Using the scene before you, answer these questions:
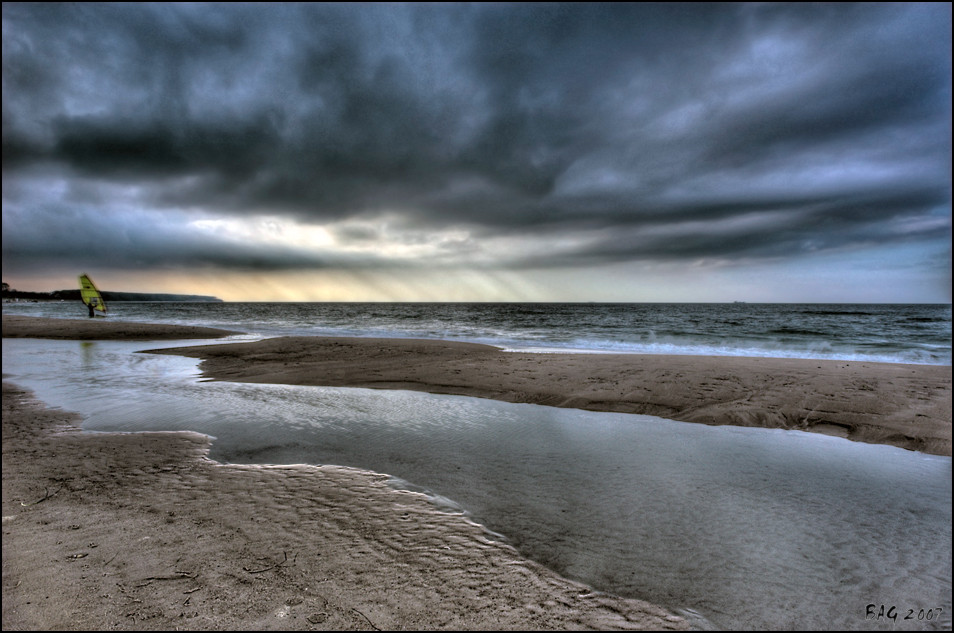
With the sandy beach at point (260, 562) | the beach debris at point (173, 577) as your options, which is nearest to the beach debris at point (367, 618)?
the sandy beach at point (260, 562)

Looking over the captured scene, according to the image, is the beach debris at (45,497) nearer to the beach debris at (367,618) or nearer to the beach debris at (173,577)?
Result: the beach debris at (173,577)

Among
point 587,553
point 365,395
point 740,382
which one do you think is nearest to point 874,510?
point 587,553

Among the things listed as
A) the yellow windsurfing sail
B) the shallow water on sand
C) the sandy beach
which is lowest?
the shallow water on sand

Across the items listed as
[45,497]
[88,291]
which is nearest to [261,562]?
[45,497]

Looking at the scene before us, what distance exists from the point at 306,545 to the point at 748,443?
7.12m

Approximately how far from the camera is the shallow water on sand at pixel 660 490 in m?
3.34

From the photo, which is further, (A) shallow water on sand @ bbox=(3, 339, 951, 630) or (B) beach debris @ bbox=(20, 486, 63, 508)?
(B) beach debris @ bbox=(20, 486, 63, 508)

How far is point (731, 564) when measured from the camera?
363cm

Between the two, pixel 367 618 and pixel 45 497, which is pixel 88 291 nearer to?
pixel 45 497

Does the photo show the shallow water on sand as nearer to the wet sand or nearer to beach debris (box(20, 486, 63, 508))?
the wet sand

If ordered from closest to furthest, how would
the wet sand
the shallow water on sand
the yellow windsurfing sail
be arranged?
the shallow water on sand
the wet sand
the yellow windsurfing sail

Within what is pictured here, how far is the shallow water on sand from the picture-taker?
3.34 meters

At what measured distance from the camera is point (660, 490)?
5.16m

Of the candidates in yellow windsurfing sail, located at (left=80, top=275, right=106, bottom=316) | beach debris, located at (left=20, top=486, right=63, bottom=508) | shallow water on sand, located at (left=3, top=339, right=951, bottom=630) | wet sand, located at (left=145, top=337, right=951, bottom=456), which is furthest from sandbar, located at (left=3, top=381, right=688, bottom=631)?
yellow windsurfing sail, located at (left=80, top=275, right=106, bottom=316)
